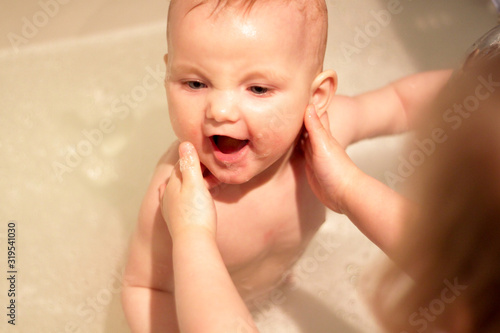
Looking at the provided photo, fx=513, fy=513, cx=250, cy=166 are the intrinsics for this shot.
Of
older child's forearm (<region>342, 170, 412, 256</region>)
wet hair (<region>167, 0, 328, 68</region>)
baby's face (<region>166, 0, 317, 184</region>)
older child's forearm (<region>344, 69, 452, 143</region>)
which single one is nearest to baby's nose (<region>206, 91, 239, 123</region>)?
baby's face (<region>166, 0, 317, 184</region>)

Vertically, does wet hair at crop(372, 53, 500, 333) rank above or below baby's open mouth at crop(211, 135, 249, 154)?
below

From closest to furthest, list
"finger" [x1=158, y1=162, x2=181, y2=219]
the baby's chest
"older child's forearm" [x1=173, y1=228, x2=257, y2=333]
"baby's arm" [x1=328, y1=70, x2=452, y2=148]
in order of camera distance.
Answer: "older child's forearm" [x1=173, y1=228, x2=257, y2=333]
"finger" [x1=158, y1=162, x2=181, y2=219]
the baby's chest
"baby's arm" [x1=328, y1=70, x2=452, y2=148]

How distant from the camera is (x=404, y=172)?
1211mm

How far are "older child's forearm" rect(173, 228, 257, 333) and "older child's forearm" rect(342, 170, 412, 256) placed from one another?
236mm

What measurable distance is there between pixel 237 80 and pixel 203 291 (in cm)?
28

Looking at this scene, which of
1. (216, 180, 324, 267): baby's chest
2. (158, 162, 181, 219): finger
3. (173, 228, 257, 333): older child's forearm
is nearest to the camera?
(173, 228, 257, 333): older child's forearm

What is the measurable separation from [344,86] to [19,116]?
896 millimetres

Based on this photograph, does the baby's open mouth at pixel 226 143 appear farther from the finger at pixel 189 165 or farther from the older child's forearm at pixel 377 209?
the older child's forearm at pixel 377 209

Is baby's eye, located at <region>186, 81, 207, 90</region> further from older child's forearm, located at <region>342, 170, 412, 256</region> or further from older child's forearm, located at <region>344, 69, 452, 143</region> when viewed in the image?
older child's forearm, located at <region>344, 69, 452, 143</region>

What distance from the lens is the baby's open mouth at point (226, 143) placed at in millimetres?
758

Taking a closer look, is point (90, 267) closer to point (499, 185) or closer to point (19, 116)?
point (19, 116)

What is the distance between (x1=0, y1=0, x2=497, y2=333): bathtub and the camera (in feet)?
3.81

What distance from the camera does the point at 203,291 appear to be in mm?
653

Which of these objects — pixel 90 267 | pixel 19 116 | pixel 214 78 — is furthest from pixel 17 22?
pixel 214 78
